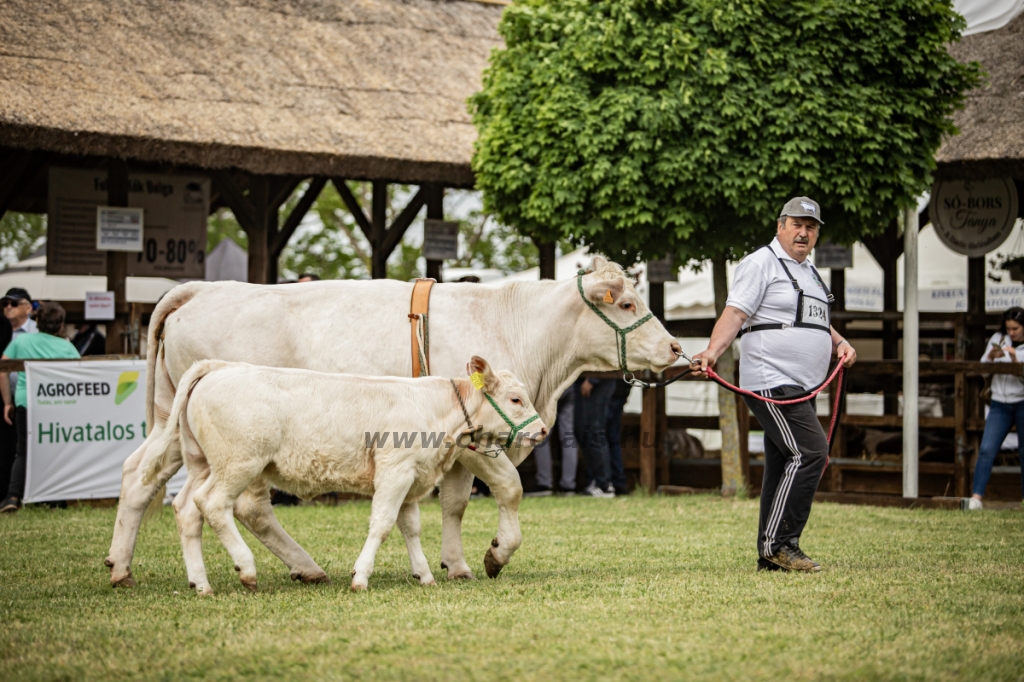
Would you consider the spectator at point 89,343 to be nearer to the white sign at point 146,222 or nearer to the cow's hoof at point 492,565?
the white sign at point 146,222

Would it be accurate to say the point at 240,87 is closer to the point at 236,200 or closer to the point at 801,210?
the point at 236,200

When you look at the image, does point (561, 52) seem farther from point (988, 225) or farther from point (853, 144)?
point (988, 225)

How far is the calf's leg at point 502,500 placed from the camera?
6984 mm

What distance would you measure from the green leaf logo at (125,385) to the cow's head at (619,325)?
6.39 m

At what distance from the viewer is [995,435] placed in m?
11.9

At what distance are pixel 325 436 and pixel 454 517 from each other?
1183 millimetres

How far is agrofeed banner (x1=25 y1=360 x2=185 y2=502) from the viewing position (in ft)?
38.3

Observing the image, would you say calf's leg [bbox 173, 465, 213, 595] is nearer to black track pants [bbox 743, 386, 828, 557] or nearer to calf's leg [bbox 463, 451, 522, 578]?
calf's leg [bbox 463, 451, 522, 578]

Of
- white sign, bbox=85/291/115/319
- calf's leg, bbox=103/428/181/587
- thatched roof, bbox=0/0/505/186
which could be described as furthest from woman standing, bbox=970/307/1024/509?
white sign, bbox=85/291/115/319

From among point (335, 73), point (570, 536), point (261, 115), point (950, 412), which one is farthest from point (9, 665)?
point (950, 412)

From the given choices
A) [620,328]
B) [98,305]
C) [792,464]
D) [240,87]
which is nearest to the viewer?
[792,464]

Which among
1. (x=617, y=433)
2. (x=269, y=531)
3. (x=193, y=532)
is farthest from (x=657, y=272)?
(x=193, y=532)

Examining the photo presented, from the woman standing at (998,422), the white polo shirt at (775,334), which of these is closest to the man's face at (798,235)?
the white polo shirt at (775,334)

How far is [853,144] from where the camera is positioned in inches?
452
